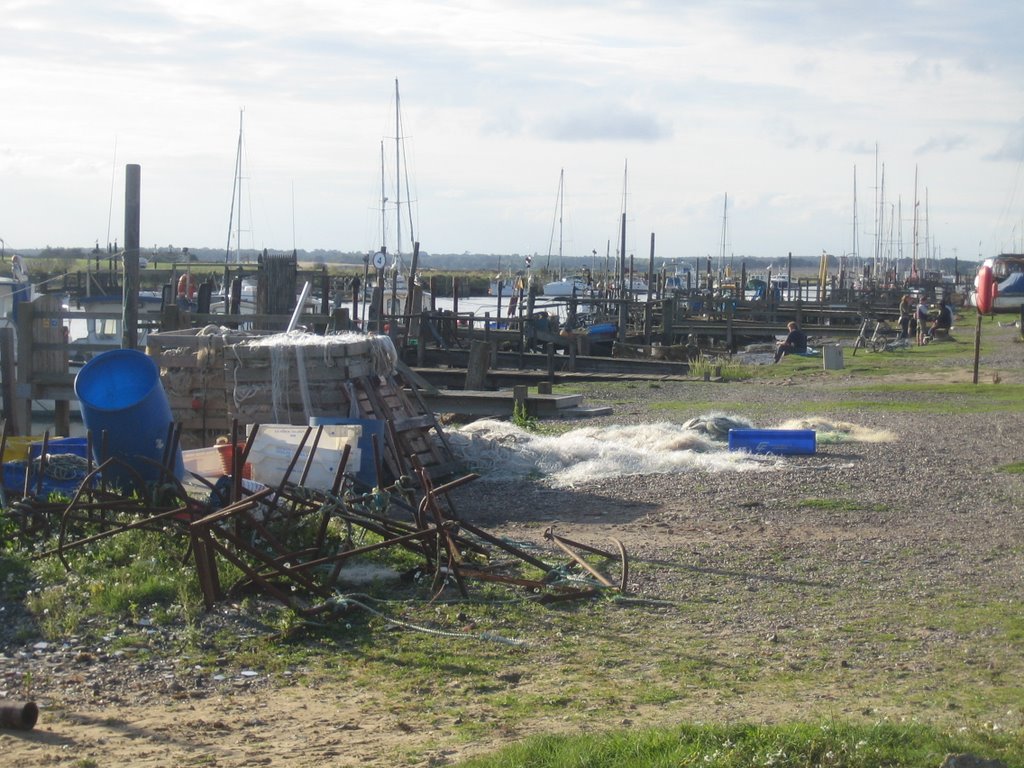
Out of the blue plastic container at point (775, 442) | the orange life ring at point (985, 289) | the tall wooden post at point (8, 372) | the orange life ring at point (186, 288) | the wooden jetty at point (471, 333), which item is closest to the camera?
the blue plastic container at point (775, 442)

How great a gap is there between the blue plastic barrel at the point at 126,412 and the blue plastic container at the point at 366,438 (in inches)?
84.2

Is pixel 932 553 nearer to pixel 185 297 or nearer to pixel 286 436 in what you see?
pixel 286 436

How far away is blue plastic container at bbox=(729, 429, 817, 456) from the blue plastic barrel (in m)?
7.09

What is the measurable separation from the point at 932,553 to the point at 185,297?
1260 inches

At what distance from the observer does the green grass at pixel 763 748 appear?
4684 millimetres

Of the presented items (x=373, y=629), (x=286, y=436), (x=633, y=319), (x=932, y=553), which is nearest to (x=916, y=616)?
(x=932, y=553)

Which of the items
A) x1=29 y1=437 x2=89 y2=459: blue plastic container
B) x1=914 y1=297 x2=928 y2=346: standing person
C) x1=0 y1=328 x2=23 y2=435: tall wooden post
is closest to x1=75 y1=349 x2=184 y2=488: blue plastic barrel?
x1=29 y1=437 x2=89 y2=459: blue plastic container

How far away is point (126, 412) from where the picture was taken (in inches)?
365

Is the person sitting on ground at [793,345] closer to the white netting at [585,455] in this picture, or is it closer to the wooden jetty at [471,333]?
the wooden jetty at [471,333]

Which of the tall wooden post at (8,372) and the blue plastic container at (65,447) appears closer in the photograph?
the blue plastic container at (65,447)

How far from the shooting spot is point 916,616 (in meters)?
7.36

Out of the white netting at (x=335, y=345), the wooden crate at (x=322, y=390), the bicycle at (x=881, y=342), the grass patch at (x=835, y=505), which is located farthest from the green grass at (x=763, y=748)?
the bicycle at (x=881, y=342)

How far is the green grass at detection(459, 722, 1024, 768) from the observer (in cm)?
468

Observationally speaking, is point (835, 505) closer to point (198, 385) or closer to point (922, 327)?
point (198, 385)
